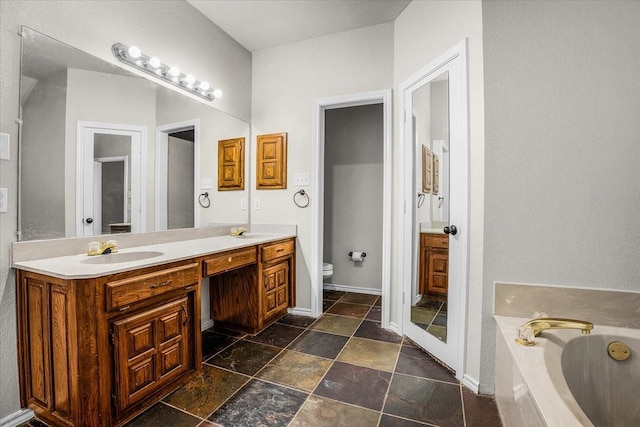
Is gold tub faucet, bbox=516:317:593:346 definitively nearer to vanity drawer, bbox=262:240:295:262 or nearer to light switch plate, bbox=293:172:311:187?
vanity drawer, bbox=262:240:295:262

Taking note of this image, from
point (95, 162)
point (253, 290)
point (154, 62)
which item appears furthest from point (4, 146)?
point (253, 290)

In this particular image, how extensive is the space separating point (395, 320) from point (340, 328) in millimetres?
476

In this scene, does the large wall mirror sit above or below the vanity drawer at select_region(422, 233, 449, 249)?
above

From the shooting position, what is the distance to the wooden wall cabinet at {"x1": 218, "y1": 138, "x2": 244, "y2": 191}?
2.71m

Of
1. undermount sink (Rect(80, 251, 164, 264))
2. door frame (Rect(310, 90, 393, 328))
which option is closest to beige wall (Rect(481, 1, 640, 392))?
door frame (Rect(310, 90, 393, 328))

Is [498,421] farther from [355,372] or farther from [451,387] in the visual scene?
[355,372]

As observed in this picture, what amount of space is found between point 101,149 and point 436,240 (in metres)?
2.24

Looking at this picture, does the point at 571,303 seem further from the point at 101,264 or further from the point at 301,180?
the point at 101,264

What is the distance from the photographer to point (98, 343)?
1276 mm

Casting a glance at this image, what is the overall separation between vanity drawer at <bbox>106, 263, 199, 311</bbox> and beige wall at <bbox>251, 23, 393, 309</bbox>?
127 centimetres

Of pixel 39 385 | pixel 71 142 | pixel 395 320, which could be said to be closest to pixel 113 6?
pixel 71 142

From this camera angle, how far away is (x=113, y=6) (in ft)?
5.95

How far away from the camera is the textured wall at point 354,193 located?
11.9 ft

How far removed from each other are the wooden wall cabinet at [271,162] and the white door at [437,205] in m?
1.15
